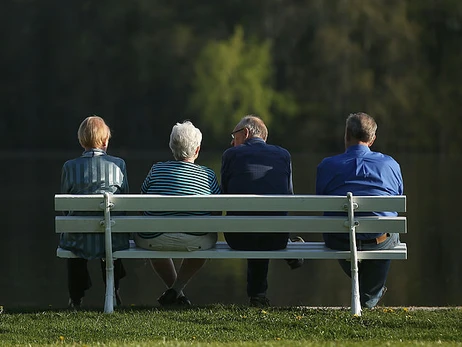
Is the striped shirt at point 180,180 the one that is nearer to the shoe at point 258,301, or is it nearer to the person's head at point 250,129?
the person's head at point 250,129

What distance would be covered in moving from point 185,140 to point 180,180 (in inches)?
8.9

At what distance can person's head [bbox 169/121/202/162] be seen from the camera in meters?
5.21

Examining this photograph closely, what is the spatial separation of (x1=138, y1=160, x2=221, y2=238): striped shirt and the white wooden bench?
0.66 feet

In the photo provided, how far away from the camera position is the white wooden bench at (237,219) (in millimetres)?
4910

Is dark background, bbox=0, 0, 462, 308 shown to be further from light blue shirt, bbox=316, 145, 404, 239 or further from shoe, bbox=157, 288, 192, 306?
light blue shirt, bbox=316, 145, 404, 239

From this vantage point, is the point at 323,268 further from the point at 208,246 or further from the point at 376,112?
the point at 376,112

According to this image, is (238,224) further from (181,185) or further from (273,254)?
(181,185)

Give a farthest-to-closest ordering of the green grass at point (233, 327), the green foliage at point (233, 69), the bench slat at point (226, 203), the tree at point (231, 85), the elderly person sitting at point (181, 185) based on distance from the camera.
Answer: the tree at point (231, 85), the green foliage at point (233, 69), the elderly person sitting at point (181, 185), the bench slat at point (226, 203), the green grass at point (233, 327)

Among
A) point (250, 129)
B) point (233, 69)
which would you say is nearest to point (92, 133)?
point (250, 129)

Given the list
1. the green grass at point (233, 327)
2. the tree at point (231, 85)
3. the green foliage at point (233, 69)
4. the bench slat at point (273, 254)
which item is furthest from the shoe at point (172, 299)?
the tree at point (231, 85)

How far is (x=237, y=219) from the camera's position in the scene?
496 centimetres

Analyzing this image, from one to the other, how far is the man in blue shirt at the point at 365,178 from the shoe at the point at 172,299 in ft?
2.84

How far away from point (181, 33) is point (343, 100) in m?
9.61

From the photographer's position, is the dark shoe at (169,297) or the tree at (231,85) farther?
the tree at (231,85)
